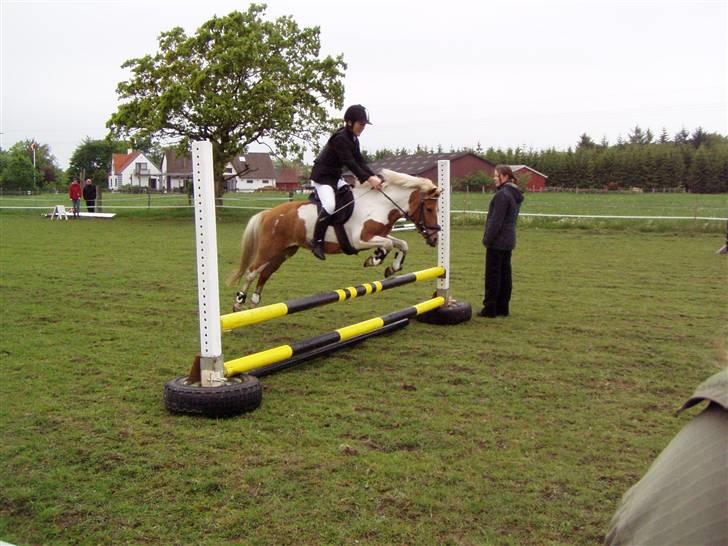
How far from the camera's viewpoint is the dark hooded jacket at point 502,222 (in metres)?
7.60

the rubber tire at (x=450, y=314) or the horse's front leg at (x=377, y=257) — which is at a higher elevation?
the horse's front leg at (x=377, y=257)

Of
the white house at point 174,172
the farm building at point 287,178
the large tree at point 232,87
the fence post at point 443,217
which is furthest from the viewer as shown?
the farm building at point 287,178

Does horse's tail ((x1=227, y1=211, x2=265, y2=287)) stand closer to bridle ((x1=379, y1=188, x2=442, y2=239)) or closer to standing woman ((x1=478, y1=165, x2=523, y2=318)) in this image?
bridle ((x1=379, y1=188, x2=442, y2=239))

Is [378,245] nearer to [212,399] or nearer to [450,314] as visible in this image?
[450,314]

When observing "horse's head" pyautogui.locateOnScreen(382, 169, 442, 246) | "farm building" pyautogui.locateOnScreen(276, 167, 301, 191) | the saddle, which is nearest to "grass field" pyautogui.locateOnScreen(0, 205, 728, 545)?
the saddle

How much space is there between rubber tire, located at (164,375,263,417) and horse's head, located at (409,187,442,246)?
298 centimetres

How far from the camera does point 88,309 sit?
303 inches

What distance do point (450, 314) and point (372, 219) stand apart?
1433 mm

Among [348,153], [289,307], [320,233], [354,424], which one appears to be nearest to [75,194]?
[320,233]

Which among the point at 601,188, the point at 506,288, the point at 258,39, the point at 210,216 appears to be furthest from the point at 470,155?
the point at 210,216

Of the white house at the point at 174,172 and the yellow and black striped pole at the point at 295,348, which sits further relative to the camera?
the white house at the point at 174,172

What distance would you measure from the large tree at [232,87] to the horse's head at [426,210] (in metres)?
16.7

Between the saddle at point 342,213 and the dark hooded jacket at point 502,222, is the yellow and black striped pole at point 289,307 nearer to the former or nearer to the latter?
the saddle at point 342,213

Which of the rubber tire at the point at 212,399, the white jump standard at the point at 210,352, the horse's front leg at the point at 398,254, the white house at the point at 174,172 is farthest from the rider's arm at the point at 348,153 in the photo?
the white house at the point at 174,172
